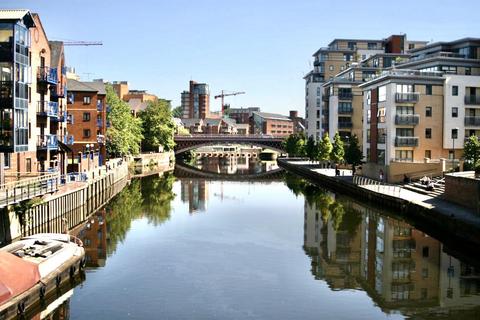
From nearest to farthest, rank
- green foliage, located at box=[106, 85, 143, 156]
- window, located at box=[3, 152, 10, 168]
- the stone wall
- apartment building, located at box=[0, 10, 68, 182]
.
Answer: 1. apartment building, located at box=[0, 10, 68, 182]
2. the stone wall
3. window, located at box=[3, 152, 10, 168]
4. green foliage, located at box=[106, 85, 143, 156]

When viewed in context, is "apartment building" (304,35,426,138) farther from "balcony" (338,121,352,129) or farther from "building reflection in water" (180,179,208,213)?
"building reflection in water" (180,179,208,213)

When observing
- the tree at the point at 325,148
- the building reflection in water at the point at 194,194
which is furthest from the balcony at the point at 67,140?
the tree at the point at 325,148

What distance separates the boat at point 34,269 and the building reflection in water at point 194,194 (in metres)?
28.6

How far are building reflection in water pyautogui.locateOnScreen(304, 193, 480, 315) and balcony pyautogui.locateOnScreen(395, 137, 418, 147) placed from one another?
17529mm

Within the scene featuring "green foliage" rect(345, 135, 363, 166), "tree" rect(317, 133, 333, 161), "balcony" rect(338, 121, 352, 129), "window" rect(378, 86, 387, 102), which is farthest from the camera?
"balcony" rect(338, 121, 352, 129)

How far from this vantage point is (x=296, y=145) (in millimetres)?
130375

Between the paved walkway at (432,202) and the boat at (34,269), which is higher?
the paved walkway at (432,202)

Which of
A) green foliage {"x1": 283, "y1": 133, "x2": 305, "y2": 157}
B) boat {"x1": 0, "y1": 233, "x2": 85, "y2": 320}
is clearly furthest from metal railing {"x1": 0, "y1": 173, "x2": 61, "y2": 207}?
green foliage {"x1": 283, "y1": 133, "x2": 305, "y2": 157}

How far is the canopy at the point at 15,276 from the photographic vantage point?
22730 millimetres

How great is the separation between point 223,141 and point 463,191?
342 feet

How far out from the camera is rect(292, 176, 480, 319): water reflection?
1098 inches

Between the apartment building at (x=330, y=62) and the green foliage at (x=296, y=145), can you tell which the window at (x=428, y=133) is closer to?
the green foliage at (x=296, y=145)

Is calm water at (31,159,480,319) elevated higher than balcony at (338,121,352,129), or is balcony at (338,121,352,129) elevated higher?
balcony at (338,121,352,129)

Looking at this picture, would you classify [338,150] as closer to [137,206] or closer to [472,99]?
[472,99]
